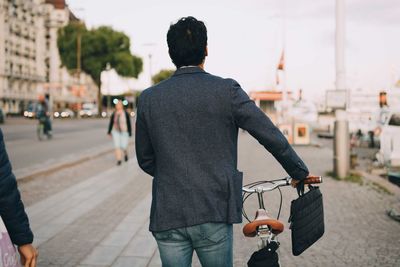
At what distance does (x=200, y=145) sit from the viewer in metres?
2.41

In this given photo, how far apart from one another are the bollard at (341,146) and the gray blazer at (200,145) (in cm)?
890

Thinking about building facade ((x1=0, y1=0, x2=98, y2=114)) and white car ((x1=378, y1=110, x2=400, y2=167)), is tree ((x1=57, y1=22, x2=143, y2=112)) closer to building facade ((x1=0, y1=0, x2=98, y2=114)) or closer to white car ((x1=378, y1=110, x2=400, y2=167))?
building facade ((x1=0, y1=0, x2=98, y2=114))

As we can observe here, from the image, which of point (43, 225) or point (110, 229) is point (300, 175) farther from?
point (43, 225)

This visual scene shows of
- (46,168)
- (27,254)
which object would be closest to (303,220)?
(27,254)

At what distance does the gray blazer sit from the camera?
2.40m

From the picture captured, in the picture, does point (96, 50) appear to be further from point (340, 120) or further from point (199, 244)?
point (199, 244)

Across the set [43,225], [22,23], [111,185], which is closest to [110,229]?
[43,225]

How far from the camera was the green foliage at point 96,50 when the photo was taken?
78925mm

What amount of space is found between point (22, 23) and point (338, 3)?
80398 millimetres

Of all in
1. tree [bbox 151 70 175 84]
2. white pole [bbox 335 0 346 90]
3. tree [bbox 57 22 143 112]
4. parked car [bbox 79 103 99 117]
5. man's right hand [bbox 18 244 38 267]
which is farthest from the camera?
tree [bbox 151 70 175 84]

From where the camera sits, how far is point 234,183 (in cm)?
243

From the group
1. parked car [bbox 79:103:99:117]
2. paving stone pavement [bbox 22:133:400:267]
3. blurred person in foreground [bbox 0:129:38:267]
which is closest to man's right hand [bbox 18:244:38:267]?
blurred person in foreground [bbox 0:129:38:267]

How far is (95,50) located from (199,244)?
264ft

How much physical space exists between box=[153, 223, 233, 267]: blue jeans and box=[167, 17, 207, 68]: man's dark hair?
775 millimetres
